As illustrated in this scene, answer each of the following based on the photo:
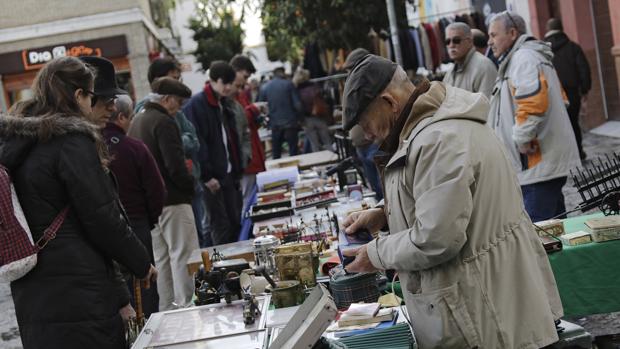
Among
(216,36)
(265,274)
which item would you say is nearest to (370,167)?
(265,274)

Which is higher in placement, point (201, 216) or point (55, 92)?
point (55, 92)

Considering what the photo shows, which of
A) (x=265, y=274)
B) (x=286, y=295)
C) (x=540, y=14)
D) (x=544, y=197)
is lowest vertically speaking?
(x=544, y=197)

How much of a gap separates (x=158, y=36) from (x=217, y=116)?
21.8m

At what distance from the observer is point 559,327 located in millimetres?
3725

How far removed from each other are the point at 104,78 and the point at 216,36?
124ft

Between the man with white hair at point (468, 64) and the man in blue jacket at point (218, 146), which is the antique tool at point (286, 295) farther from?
the man in blue jacket at point (218, 146)

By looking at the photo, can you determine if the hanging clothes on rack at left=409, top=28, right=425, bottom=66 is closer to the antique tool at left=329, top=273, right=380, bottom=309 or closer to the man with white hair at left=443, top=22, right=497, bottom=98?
the man with white hair at left=443, top=22, right=497, bottom=98

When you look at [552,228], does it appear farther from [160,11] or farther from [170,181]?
[160,11]

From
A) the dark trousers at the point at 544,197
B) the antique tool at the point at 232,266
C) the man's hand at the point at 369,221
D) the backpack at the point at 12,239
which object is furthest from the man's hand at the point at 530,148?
the backpack at the point at 12,239

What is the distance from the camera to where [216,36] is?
42281 mm

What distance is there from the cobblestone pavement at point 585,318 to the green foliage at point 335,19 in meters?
4.30

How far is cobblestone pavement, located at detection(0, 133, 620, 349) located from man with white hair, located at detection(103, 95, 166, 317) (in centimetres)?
174

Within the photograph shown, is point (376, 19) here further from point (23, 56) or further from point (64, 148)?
point (64, 148)

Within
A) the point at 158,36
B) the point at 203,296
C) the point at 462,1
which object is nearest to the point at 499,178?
the point at 203,296
